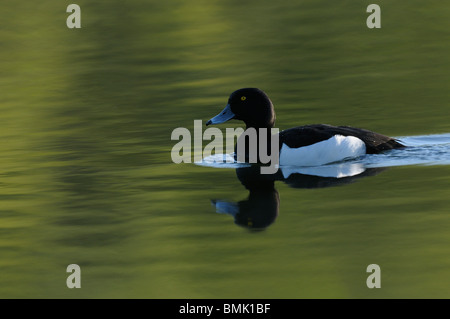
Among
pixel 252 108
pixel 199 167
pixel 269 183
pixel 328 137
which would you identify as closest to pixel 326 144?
pixel 328 137

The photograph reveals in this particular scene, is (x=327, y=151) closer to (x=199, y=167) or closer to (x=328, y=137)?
(x=328, y=137)

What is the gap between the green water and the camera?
309 inches

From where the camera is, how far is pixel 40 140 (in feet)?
49.4

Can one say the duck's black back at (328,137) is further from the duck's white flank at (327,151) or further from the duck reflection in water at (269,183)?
the duck reflection in water at (269,183)

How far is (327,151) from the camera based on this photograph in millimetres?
12148

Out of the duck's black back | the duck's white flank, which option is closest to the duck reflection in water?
the duck's white flank

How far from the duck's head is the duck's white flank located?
1.15m

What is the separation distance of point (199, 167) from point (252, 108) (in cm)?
147

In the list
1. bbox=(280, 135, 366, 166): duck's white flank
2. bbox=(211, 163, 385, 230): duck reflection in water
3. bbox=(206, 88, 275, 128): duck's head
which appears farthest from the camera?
bbox=(206, 88, 275, 128): duck's head

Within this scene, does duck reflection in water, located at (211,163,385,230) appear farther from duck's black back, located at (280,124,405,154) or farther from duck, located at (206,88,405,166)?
duck's black back, located at (280,124,405,154)

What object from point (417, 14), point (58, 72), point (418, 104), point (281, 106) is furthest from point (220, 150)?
point (417, 14)

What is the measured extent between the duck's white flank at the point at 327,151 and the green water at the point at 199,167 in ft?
3.33

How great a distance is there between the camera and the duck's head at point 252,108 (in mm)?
13320

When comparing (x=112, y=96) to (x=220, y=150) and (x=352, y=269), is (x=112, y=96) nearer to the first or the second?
(x=220, y=150)
